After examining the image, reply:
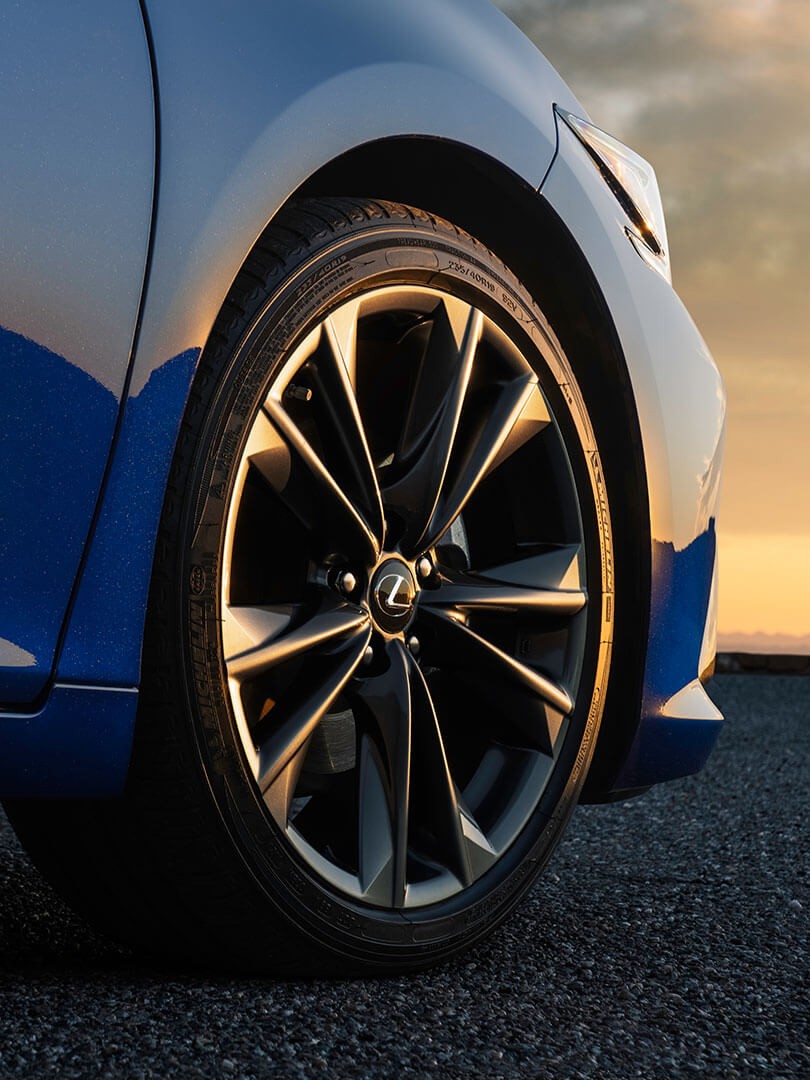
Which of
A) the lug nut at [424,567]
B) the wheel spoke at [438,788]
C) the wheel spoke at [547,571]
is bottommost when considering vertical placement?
the wheel spoke at [438,788]

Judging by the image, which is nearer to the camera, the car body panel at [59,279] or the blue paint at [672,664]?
the car body panel at [59,279]

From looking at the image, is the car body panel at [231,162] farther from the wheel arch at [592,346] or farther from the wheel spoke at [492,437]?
the wheel spoke at [492,437]

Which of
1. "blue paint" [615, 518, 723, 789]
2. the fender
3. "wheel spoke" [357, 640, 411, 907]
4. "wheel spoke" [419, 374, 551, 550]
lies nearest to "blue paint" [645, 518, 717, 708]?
"blue paint" [615, 518, 723, 789]

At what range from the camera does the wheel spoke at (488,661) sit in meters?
2.04

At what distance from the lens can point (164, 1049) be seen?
5.00ft

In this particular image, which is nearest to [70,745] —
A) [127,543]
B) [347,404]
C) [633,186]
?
[127,543]

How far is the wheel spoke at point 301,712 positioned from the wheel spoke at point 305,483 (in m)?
0.14

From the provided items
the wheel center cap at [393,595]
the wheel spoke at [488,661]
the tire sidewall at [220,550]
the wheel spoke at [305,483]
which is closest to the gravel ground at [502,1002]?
the tire sidewall at [220,550]

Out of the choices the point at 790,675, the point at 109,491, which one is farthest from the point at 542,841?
the point at 790,675

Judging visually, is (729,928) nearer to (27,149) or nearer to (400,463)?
(400,463)

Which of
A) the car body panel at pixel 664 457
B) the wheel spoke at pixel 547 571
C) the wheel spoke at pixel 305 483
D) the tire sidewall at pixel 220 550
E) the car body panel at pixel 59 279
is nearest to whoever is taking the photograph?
the car body panel at pixel 59 279

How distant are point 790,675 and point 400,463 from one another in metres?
14.4

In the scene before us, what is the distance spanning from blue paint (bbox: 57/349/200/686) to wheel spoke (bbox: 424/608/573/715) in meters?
0.57

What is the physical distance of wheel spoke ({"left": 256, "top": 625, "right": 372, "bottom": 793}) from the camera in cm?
175
